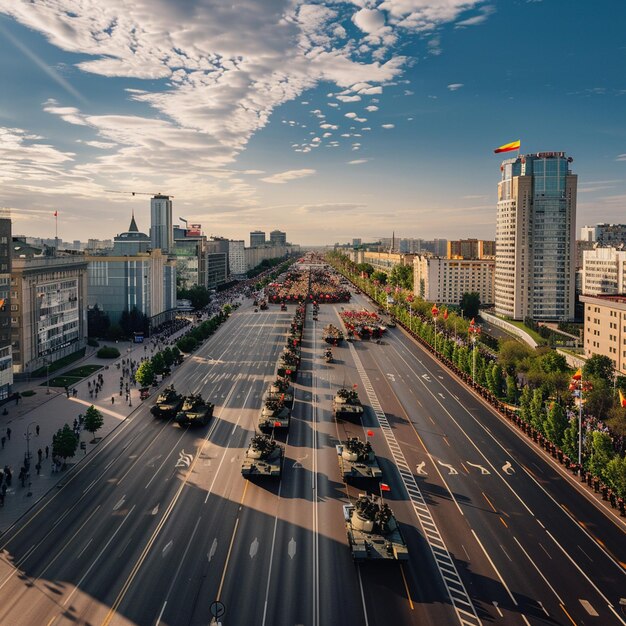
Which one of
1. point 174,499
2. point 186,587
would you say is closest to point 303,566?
point 186,587

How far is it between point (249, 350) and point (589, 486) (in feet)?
229

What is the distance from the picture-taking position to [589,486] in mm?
43312

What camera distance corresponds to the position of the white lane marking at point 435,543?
27.3 m

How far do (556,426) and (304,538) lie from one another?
97.8 ft

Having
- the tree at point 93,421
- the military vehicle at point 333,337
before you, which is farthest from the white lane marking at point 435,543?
the military vehicle at point 333,337

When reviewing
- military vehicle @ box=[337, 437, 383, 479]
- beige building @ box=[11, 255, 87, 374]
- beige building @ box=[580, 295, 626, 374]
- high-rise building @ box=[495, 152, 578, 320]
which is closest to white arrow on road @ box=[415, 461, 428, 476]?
military vehicle @ box=[337, 437, 383, 479]

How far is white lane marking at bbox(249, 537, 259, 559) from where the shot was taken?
105 ft

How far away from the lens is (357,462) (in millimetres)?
43062

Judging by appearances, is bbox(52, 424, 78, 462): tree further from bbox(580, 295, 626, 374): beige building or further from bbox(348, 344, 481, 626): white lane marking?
bbox(580, 295, 626, 374): beige building

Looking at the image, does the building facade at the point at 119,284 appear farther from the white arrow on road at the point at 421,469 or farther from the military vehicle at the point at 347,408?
the white arrow on road at the point at 421,469

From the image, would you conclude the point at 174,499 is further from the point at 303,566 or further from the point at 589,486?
the point at 589,486

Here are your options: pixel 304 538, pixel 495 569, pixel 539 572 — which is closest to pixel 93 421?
pixel 304 538

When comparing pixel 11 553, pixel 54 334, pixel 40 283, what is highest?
pixel 40 283

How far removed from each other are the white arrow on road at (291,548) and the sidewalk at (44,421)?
20.3m
